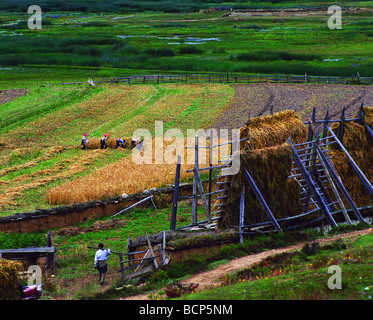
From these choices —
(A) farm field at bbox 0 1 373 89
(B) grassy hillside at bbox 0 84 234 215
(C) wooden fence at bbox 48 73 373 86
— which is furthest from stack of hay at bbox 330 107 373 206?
(A) farm field at bbox 0 1 373 89

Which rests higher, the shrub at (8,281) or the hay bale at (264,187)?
the hay bale at (264,187)

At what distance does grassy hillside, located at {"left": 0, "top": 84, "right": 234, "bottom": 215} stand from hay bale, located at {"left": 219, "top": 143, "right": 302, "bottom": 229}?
27.3ft

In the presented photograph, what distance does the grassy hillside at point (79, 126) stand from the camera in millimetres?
28344

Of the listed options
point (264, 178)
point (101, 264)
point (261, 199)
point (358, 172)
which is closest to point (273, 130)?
point (264, 178)

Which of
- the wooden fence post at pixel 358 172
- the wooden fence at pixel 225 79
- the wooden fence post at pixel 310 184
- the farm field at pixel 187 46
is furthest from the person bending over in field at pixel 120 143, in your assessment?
the farm field at pixel 187 46

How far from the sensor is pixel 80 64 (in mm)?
79625

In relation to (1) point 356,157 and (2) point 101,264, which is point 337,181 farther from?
(2) point 101,264

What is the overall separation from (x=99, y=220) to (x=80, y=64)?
58471mm

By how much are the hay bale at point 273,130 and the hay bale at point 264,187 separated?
73cm

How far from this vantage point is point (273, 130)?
2106cm

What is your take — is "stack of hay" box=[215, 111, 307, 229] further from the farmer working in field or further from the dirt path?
the farmer working in field

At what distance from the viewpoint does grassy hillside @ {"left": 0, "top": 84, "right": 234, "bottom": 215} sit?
93.0 feet

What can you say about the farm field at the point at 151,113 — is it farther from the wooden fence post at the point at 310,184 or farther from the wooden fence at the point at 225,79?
the wooden fence post at the point at 310,184

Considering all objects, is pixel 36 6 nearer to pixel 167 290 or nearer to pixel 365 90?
pixel 365 90
